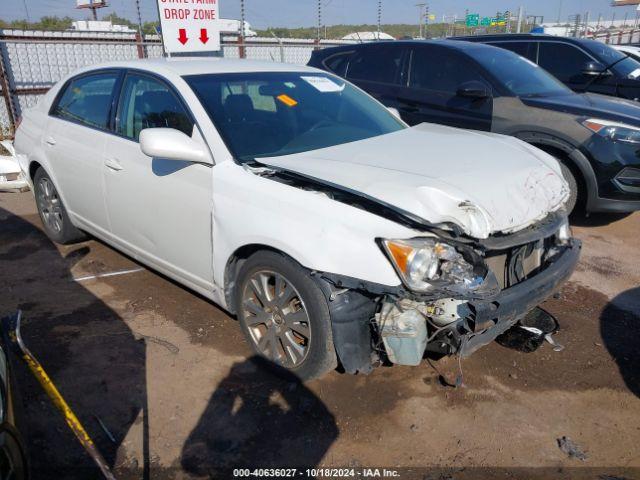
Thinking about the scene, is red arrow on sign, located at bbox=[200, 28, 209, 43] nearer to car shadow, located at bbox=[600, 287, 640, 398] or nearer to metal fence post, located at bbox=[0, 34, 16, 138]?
metal fence post, located at bbox=[0, 34, 16, 138]

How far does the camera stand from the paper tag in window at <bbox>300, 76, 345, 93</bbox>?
12.5 feet

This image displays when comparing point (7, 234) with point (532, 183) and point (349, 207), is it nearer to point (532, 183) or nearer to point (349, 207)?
point (349, 207)

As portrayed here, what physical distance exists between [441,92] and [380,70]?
98cm

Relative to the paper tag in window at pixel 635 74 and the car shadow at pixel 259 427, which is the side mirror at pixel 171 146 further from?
the paper tag in window at pixel 635 74

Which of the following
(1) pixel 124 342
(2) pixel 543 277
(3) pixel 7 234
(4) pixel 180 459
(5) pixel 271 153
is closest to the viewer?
(4) pixel 180 459

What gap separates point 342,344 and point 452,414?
0.76 metres

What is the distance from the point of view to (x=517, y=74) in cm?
575

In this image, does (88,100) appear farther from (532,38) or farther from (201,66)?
(532,38)

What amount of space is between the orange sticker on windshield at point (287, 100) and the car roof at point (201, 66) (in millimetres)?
306

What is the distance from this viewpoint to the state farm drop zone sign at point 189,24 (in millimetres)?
7480

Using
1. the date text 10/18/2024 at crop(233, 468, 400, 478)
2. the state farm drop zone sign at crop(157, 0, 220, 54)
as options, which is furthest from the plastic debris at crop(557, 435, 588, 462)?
the state farm drop zone sign at crop(157, 0, 220, 54)

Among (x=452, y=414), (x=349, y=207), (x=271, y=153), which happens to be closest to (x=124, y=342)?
(x=271, y=153)

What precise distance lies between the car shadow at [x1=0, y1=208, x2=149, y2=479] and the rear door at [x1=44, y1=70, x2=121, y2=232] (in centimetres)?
58

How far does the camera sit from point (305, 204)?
2.56 meters
